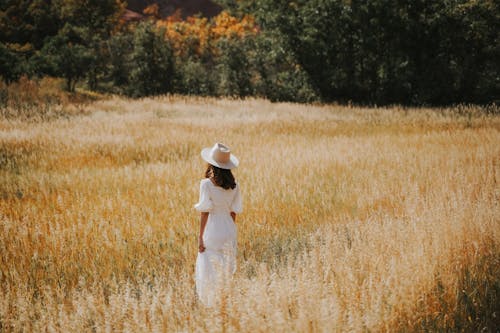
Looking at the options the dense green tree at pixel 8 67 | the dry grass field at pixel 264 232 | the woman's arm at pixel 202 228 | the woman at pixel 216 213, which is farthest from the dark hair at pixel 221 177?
the dense green tree at pixel 8 67

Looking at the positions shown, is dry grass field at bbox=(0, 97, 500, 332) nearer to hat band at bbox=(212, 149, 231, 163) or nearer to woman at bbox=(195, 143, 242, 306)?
woman at bbox=(195, 143, 242, 306)

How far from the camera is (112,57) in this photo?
37.0 metres

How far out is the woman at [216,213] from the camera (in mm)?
3670

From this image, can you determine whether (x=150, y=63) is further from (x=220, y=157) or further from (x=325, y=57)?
(x=220, y=157)

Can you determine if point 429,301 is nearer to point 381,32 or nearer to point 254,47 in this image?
point 381,32

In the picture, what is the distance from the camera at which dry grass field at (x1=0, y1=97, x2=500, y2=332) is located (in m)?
3.17

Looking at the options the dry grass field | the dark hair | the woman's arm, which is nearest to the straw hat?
the dark hair

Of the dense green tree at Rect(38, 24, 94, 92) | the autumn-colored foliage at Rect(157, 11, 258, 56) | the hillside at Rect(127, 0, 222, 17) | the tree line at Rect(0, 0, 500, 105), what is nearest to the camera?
the tree line at Rect(0, 0, 500, 105)

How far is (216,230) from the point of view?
12.4 ft

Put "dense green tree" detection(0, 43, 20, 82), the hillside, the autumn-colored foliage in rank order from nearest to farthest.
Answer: "dense green tree" detection(0, 43, 20, 82)
the autumn-colored foliage
the hillside

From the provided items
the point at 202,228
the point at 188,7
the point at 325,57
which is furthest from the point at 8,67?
the point at 188,7

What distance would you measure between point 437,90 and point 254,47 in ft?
46.6

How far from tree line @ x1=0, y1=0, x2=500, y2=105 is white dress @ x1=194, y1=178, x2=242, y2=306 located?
23.8 metres

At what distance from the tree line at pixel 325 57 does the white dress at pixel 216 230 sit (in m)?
23.8
